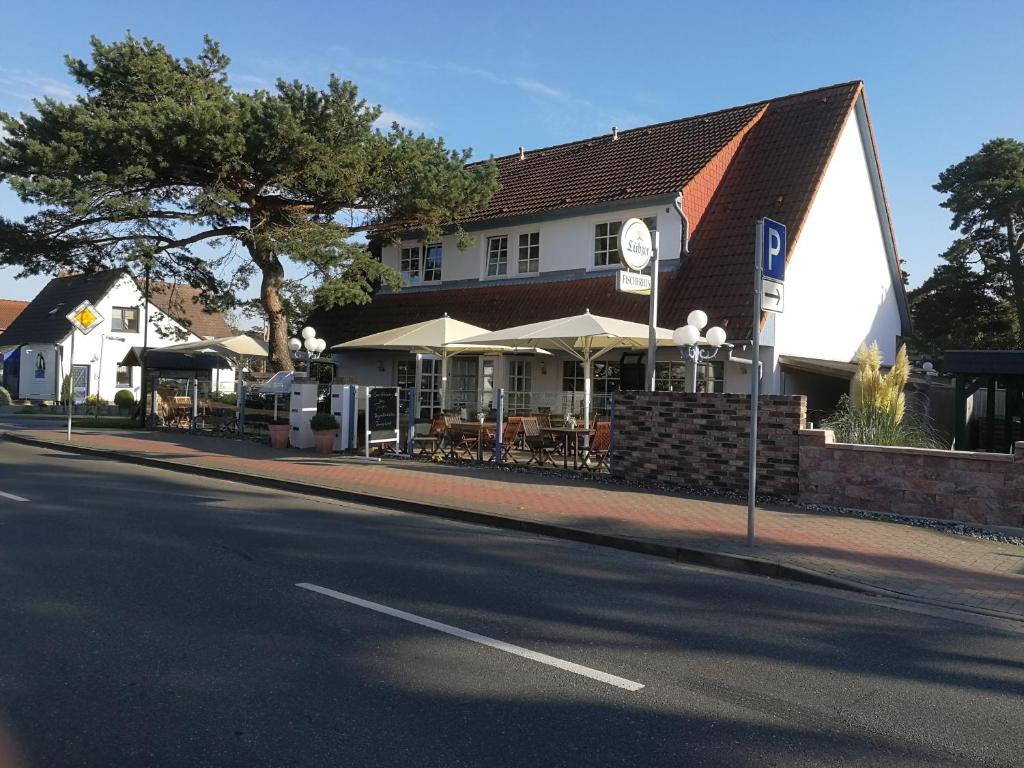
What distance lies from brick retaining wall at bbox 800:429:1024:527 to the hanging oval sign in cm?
396

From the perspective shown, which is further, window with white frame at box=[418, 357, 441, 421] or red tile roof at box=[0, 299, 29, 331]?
red tile roof at box=[0, 299, 29, 331]

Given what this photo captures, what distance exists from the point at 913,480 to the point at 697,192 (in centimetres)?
1061

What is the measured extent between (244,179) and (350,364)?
6.35 meters

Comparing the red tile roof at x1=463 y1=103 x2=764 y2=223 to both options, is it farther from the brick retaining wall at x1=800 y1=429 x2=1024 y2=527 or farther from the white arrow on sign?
the white arrow on sign

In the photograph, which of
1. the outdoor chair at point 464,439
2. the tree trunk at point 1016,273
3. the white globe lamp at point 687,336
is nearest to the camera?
the white globe lamp at point 687,336

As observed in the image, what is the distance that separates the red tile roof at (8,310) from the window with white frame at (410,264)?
4158 centimetres

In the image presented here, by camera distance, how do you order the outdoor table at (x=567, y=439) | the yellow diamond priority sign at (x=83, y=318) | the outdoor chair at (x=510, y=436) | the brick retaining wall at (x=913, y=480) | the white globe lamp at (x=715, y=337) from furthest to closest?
the yellow diamond priority sign at (x=83, y=318)
the outdoor chair at (x=510, y=436)
the white globe lamp at (x=715, y=337)
the outdoor table at (x=567, y=439)
the brick retaining wall at (x=913, y=480)

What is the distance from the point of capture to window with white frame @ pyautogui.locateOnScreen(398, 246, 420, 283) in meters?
24.5

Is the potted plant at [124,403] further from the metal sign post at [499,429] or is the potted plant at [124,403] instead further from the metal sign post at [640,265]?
the metal sign post at [640,265]

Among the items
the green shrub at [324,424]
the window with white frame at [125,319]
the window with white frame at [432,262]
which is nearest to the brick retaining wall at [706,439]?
the green shrub at [324,424]

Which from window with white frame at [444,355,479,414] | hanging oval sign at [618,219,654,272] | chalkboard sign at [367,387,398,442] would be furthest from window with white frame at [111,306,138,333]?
hanging oval sign at [618,219,654,272]

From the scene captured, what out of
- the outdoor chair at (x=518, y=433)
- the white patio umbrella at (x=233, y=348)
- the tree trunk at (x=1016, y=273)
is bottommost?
the outdoor chair at (x=518, y=433)

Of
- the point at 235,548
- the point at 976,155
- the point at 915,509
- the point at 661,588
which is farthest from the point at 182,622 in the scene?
the point at 976,155

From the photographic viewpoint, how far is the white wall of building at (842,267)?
18203mm
